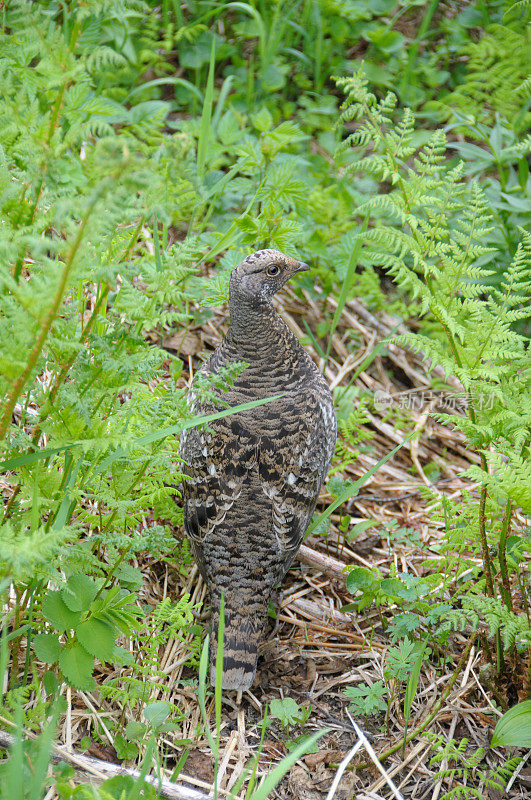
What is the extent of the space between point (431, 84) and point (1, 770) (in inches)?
227

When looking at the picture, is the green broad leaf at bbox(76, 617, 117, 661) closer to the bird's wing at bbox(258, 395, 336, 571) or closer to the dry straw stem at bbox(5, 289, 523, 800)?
the dry straw stem at bbox(5, 289, 523, 800)

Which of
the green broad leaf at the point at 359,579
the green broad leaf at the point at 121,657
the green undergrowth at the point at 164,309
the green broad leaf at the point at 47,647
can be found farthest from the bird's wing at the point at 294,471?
the green broad leaf at the point at 47,647

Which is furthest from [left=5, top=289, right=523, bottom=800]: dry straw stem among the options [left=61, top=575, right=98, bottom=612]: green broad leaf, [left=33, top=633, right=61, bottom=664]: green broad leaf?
[left=61, top=575, right=98, bottom=612]: green broad leaf

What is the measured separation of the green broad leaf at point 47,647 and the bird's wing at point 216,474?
0.94 m

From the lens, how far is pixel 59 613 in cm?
254

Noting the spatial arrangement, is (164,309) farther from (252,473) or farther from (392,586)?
(392,586)

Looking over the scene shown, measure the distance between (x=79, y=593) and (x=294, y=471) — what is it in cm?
125

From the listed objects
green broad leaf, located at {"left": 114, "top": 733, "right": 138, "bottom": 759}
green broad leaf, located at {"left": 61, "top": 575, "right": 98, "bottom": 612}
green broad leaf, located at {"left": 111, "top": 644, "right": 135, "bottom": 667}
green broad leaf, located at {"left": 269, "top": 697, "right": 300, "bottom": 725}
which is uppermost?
green broad leaf, located at {"left": 61, "top": 575, "right": 98, "bottom": 612}

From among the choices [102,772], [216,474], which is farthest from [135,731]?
[216,474]

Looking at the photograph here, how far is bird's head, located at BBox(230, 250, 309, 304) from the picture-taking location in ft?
11.5

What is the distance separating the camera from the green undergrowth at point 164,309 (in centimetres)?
219

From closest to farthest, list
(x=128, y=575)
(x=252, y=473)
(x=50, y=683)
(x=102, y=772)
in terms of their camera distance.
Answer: (x=102, y=772) < (x=50, y=683) < (x=128, y=575) < (x=252, y=473)

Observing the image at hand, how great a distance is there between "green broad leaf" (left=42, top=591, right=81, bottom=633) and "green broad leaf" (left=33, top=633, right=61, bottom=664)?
0.06m

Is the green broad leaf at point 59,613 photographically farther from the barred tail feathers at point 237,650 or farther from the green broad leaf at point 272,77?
the green broad leaf at point 272,77
